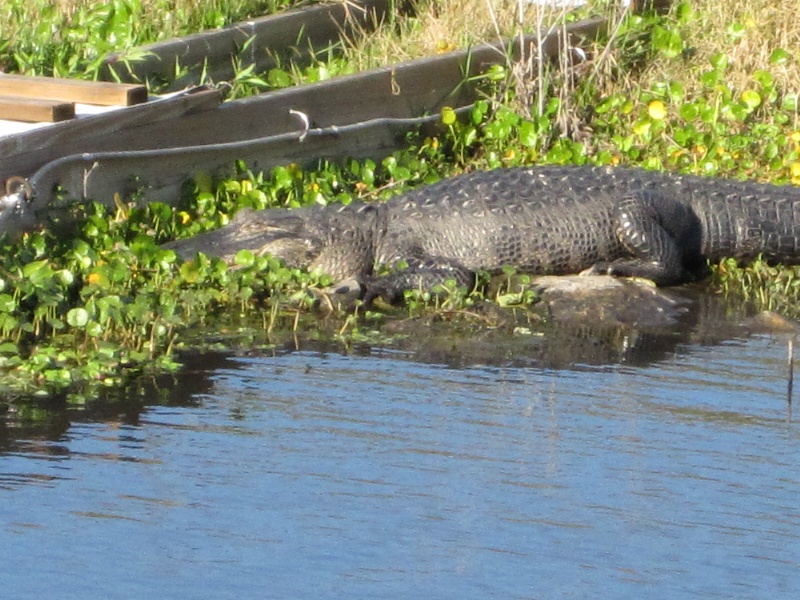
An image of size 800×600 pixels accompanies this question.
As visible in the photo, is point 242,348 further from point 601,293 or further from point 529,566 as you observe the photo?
point 529,566

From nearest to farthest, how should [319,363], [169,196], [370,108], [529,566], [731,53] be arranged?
[529,566] < [319,363] < [169,196] < [370,108] < [731,53]

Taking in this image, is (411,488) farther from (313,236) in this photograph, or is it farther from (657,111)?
(657,111)

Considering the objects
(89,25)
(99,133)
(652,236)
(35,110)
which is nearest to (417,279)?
(652,236)

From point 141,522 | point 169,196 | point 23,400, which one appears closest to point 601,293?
point 169,196

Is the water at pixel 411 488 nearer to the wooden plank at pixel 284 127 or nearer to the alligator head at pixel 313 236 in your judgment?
the alligator head at pixel 313 236

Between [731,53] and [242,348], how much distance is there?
16.3 feet

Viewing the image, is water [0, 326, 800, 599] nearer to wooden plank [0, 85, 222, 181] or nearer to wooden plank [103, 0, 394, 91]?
wooden plank [0, 85, 222, 181]

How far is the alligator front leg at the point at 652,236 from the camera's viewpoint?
24.6 feet

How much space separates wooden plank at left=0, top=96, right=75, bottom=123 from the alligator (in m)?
0.77

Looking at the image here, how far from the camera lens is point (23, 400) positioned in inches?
200

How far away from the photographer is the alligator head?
23.8 feet

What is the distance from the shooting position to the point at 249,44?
931 centimetres

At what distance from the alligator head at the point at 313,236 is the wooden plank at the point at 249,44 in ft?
4.64

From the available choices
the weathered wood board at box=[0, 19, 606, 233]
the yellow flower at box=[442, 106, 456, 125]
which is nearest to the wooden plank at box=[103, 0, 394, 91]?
the weathered wood board at box=[0, 19, 606, 233]
